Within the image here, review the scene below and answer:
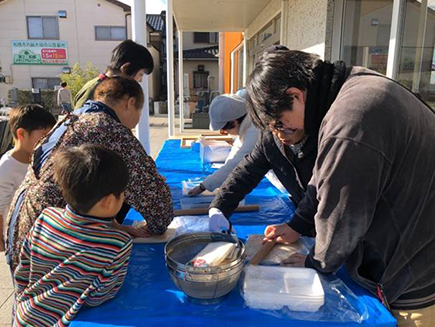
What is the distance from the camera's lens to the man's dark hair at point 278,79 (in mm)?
1048

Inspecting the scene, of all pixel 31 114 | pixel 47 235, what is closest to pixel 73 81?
pixel 31 114

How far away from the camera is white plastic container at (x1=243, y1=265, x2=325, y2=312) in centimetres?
98

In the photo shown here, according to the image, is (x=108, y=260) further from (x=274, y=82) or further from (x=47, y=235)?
(x=274, y=82)

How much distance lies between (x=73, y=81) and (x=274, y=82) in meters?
17.3

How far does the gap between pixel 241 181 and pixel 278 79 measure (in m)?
0.71

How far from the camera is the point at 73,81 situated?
53.8 feet

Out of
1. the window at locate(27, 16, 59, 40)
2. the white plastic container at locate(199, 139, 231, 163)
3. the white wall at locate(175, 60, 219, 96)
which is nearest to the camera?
the white plastic container at locate(199, 139, 231, 163)

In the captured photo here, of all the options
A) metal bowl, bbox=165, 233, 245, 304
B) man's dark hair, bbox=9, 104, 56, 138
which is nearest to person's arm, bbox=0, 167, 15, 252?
man's dark hair, bbox=9, 104, 56, 138

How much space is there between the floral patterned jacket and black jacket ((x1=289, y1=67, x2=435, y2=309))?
665 mm

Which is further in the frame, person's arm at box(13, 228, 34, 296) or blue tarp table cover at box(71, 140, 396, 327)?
person's arm at box(13, 228, 34, 296)

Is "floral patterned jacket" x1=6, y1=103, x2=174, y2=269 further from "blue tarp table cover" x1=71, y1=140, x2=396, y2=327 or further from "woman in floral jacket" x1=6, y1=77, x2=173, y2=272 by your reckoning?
"blue tarp table cover" x1=71, y1=140, x2=396, y2=327

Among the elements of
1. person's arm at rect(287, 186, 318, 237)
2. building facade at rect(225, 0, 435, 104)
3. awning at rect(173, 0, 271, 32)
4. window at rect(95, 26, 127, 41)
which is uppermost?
window at rect(95, 26, 127, 41)

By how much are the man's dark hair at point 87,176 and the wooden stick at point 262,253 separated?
21.0 inches

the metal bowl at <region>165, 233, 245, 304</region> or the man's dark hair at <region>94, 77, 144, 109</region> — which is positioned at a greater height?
the man's dark hair at <region>94, 77, 144, 109</region>
